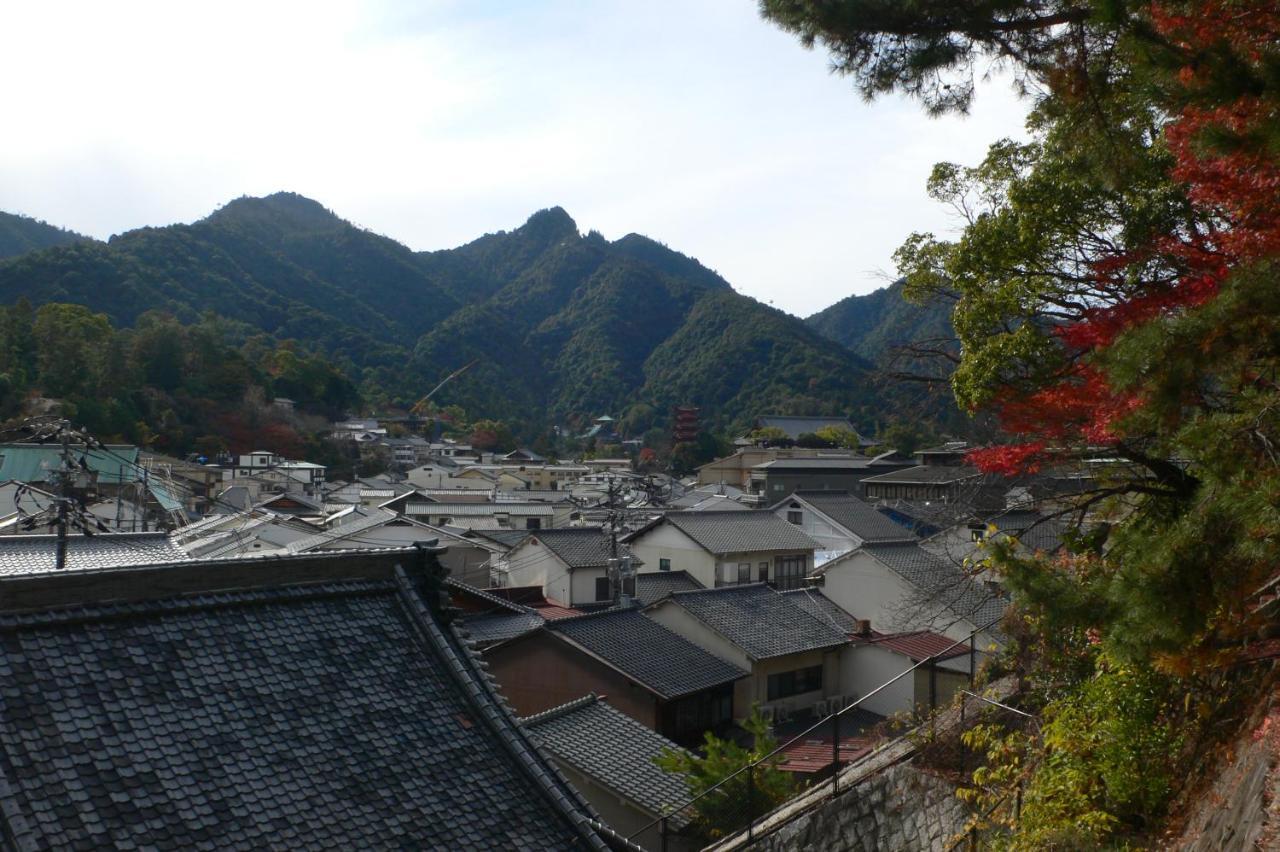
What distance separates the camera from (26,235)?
118250mm

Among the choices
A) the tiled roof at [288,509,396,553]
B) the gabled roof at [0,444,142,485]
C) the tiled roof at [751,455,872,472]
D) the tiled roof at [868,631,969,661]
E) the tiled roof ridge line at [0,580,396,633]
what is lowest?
the tiled roof at [868,631,969,661]

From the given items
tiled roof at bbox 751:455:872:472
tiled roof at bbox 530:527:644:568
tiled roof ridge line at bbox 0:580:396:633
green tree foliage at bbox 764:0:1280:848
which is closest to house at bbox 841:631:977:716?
tiled roof at bbox 530:527:644:568

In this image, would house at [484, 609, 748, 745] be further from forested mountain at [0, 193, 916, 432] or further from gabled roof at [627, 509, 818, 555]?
forested mountain at [0, 193, 916, 432]

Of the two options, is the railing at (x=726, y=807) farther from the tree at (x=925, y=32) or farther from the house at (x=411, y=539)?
the house at (x=411, y=539)

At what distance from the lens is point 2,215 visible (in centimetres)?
11844

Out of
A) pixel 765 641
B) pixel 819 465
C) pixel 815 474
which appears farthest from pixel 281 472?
pixel 765 641

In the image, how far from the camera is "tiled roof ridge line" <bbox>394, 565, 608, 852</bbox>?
7.33m

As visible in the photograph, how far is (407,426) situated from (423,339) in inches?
1058

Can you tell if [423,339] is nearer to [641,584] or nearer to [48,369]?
[48,369]

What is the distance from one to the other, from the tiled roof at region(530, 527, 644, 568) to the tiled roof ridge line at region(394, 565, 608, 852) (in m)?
19.1

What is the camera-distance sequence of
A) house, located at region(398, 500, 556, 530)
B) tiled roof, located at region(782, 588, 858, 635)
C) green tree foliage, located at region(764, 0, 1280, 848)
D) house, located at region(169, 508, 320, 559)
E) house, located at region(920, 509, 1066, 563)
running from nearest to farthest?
1. green tree foliage, located at region(764, 0, 1280, 848)
2. house, located at region(920, 509, 1066, 563)
3. tiled roof, located at region(782, 588, 858, 635)
4. house, located at region(169, 508, 320, 559)
5. house, located at region(398, 500, 556, 530)

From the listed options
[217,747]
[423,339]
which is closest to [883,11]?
[217,747]

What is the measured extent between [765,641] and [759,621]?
98cm

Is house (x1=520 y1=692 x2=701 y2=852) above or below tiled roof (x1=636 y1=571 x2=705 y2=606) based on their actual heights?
above
